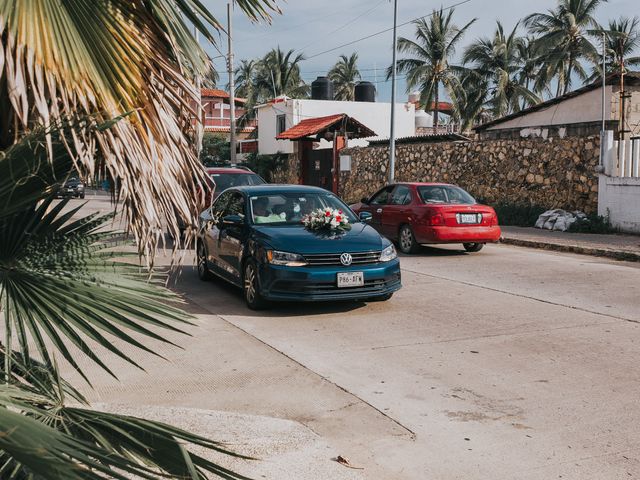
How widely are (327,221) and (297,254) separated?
829 mm

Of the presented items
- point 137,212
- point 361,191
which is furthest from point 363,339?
point 361,191

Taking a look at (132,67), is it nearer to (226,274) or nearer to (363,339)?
(363,339)

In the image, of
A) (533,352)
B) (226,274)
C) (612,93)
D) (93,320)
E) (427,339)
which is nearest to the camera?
(93,320)

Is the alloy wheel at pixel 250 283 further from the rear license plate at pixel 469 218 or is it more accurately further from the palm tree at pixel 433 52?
the palm tree at pixel 433 52

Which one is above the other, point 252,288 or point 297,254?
point 297,254

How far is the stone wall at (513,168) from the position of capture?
803 inches

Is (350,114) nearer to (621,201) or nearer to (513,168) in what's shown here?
(513,168)

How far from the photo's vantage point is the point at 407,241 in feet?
52.0

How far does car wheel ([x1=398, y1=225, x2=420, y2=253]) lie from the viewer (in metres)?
15.7

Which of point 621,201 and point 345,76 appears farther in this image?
point 345,76

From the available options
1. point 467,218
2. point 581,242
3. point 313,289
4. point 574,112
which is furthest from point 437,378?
point 574,112

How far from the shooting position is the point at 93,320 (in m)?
2.65

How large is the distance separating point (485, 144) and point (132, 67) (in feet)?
72.2

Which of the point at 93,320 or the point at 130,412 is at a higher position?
the point at 93,320
